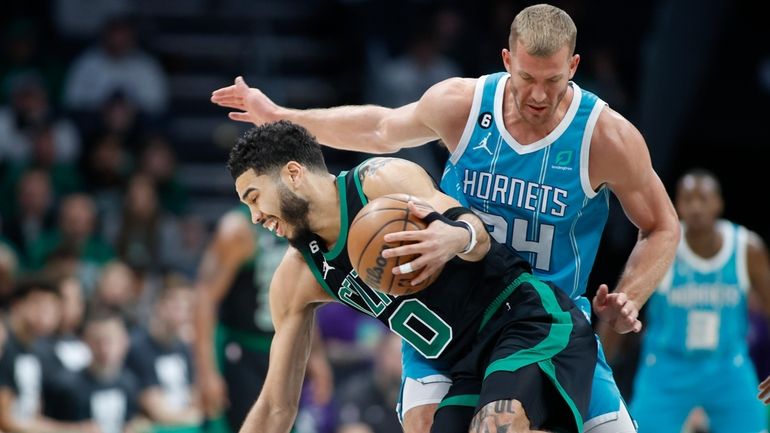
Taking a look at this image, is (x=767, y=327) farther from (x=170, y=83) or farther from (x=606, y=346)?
(x=170, y=83)

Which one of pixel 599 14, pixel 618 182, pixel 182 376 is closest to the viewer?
pixel 618 182

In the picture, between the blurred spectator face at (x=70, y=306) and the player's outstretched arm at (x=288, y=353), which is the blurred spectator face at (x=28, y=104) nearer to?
the blurred spectator face at (x=70, y=306)

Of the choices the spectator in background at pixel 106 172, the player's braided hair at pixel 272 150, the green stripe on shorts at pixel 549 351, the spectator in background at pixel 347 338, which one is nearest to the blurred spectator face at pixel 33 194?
the spectator in background at pixel 106 172

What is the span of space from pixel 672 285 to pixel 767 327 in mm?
2605

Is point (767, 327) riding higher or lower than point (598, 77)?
lower

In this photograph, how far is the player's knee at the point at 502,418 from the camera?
173 inches

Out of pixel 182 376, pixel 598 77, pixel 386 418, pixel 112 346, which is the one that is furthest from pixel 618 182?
pixel 598 77

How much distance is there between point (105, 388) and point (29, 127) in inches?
124

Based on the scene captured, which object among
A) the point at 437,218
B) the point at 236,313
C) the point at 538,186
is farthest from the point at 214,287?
the point at 437,218

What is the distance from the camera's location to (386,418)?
378 inches

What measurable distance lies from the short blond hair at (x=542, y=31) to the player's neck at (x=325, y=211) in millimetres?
896

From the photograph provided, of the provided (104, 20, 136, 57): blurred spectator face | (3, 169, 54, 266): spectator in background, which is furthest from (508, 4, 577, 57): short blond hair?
(104, 20, 136, 57): blurred spectator face

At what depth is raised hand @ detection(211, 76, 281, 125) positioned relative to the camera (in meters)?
5.59

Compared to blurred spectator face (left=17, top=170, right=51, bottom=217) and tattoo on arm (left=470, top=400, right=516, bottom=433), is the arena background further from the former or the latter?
tattoo on arm (left=470, top=400, right=516, bottom=433)
